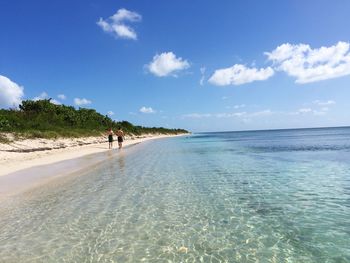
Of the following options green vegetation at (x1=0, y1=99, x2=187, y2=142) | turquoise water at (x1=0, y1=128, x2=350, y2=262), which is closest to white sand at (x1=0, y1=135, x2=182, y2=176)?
green vegetation at (x1=0, y1=99, x2=187, y2=142)

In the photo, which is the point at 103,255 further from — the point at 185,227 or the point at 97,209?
the point at 97,209

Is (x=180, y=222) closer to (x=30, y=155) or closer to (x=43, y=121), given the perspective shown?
(x=30, y=155)

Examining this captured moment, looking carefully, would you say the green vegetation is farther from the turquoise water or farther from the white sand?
the turquoise water

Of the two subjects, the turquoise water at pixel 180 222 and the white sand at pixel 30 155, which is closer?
the turquoise water at pixel 180 222

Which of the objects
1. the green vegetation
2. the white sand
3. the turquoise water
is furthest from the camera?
the green vegetation

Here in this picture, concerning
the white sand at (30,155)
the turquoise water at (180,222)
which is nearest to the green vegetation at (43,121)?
the white sand at (30,155)

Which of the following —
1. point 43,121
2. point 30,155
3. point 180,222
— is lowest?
point 180,222

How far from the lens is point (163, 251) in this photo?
20.5ft

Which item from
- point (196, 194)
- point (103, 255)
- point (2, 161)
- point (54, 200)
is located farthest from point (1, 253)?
point (2, 161)

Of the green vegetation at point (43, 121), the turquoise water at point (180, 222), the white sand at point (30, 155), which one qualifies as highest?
the green vegetation at point (43, 121)

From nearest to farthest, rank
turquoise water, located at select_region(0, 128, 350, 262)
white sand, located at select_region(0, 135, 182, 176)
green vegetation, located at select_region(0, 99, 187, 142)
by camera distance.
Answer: turquoise water, located at select_region(0, 128, 350, 262), white sand, located at select_region(0, 135, 182, 176), green vegetation, located at select_region(0, 99, 187, 142)

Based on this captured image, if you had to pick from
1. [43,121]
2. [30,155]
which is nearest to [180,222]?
[30,155]

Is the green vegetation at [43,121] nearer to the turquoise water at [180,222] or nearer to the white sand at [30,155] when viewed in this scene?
the white sand at [30,155]

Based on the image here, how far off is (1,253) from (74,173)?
11.5m
